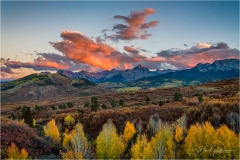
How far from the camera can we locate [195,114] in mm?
49594

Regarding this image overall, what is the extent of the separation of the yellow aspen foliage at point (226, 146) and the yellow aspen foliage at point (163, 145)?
23.3 feet

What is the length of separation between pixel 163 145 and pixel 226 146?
973 cm

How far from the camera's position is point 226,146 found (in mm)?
30344

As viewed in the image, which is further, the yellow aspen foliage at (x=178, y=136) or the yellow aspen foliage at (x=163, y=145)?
the yellow aspen foliage at (x=178, y=136)

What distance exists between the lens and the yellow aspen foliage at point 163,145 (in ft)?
111

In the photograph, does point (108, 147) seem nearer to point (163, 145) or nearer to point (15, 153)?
point (163, 145)

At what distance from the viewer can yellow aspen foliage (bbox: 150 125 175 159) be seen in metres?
33.8

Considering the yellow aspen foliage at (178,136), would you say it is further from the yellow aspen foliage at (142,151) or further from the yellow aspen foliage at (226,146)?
the yellow aspen foliage at (226,146)

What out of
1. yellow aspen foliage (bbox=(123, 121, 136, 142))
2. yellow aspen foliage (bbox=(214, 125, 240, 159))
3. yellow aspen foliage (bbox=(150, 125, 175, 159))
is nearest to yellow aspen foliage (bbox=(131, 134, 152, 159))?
yellow aspen foliage (bbox=(150, 125, 175, 159))

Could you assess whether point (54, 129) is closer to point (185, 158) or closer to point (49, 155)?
point (49, 155)

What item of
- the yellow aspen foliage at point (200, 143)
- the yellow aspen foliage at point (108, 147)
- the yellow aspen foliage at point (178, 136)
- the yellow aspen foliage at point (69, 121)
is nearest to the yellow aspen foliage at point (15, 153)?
the yellow aspen foliage at point (108, 147)

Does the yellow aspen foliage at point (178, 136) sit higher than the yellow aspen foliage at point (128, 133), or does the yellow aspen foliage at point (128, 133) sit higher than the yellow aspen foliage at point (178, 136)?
the yellow aspen foliage at point (178, 136)

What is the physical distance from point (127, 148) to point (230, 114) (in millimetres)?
21947

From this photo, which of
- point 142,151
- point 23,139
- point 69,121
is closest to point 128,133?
point 142,151
